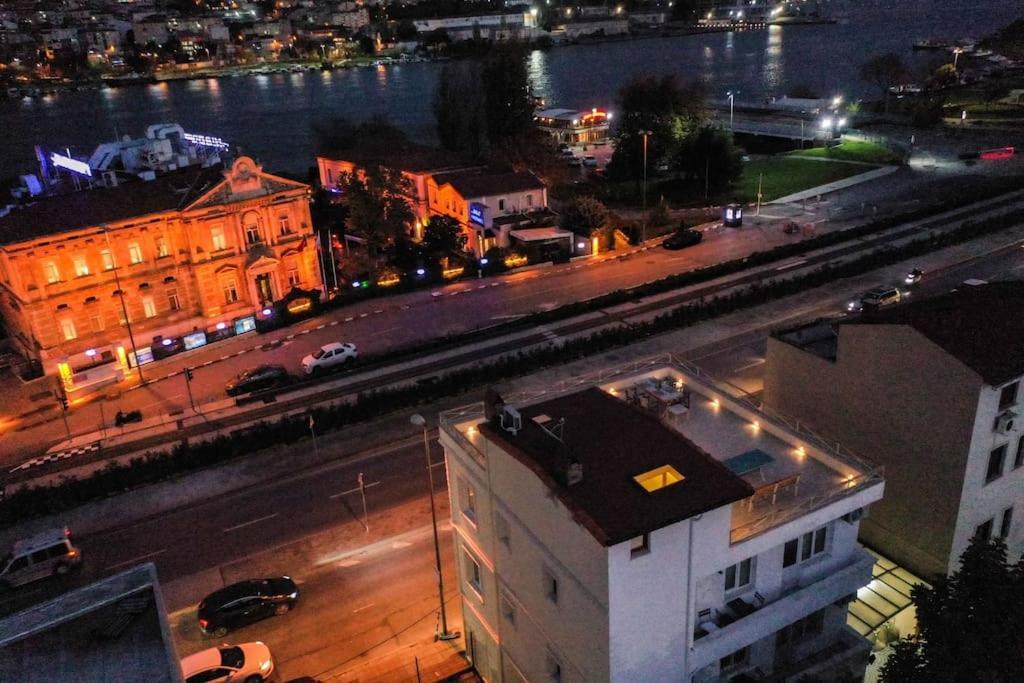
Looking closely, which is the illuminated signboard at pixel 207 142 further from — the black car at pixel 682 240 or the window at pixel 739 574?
the window at pixel 739 574

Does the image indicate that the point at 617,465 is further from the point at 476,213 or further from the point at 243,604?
the point at 476,213

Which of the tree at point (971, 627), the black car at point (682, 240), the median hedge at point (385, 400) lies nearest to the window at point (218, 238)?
the median hedge at point (385, 400)

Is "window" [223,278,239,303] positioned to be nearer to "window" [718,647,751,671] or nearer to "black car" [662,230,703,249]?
"black car" [662,230,703,249]

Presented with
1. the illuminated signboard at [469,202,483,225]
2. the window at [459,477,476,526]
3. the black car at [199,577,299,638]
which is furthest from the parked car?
the illuminated signboard at [469,202,483,225]

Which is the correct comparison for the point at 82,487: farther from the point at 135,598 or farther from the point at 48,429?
the point at 135,598

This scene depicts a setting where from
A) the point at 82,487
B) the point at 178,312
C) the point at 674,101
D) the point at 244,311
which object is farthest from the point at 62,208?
the point at 674,101

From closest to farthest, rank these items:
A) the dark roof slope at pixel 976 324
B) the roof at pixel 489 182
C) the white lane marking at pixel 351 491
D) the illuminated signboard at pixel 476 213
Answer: the dark roof slope at pixel 976 324, the white lane marking at pixel 351 491, the illuminated signboard at pixel 476 213, the roof at pixel 489 182

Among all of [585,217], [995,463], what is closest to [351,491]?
[995,463]

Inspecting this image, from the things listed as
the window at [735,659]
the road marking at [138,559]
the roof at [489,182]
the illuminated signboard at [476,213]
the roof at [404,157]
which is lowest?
the road marking at [138,559]
